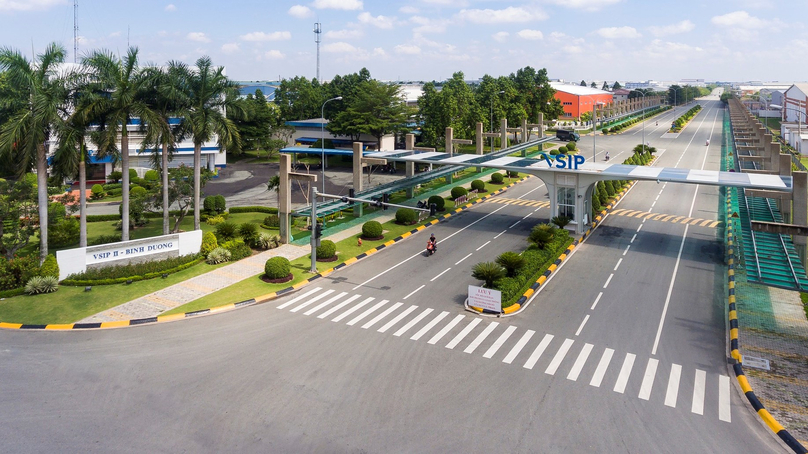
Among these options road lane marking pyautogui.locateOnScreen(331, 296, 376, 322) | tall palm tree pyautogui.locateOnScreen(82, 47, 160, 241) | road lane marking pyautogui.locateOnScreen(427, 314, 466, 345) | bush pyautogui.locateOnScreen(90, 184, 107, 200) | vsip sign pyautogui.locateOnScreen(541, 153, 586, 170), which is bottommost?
road lane marking pyautogui.locateOnScreen(427, 314, 466, 345)

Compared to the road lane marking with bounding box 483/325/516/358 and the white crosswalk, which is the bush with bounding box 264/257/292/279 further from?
the road lane marking with bounding box 483/325/516/358

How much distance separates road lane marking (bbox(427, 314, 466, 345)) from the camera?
23.4 meters

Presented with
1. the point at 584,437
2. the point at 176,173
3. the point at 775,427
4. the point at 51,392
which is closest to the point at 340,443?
the point at 584,437

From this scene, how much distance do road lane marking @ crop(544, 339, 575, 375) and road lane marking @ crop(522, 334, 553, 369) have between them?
0.61m

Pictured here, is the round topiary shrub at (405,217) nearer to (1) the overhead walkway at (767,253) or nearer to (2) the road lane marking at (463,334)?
(2) the road lane marking at (463,334)

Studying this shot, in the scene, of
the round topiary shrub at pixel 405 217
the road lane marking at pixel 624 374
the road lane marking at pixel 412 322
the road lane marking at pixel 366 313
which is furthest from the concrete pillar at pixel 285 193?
the road lane marking at pixel 624 374

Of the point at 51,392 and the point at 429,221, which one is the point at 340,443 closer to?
the point at 51,392

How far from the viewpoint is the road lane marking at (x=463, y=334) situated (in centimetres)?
2286

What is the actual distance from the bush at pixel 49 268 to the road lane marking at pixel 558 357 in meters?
27.1

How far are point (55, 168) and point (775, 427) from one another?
37016 millimetres

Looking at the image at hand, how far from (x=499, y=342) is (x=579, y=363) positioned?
11.5 ft

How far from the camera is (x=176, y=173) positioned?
4128 cm

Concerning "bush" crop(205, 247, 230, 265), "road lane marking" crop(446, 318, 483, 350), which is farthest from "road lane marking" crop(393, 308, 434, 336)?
"bush" crop(205, 247, 230, 265)

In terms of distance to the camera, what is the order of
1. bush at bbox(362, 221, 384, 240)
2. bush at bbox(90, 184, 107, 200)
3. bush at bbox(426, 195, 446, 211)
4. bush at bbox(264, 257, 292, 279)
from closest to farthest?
1. bush at bbox(264, 257, 292, 279)
2. bush at bbox(362, 221, 384, 240)
3. bush at bbox(426, 195, 446, 211)
4. bush at bbox(90, 184, 107, 200)
